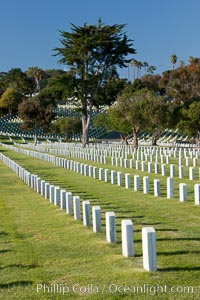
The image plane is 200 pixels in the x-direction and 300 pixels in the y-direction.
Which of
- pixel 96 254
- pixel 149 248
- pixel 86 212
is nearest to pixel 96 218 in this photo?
pixel 86 212

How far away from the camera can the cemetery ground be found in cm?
684

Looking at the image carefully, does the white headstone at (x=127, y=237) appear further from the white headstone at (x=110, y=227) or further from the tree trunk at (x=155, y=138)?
the tree trunk at (x=155, y=138)

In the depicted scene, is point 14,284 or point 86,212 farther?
point 86,212

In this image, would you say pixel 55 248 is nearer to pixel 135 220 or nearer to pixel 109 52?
pixel 135 220

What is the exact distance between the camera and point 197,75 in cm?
9450

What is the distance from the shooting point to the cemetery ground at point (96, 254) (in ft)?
22.5

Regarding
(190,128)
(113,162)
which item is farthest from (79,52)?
(113,162)

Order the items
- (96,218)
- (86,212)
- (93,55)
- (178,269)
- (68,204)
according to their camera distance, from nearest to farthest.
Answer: (178,269) < (96,218) < (86,212) < (68,204) < (93,55)

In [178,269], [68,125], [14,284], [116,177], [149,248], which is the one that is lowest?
[14,284]

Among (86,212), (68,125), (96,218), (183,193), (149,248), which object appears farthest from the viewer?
(68,125)

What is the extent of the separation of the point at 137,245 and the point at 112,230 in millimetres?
556

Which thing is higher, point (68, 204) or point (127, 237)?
point (127, 237)

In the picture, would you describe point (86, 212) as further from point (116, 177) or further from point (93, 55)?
point (93, 55)

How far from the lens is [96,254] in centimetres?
880
